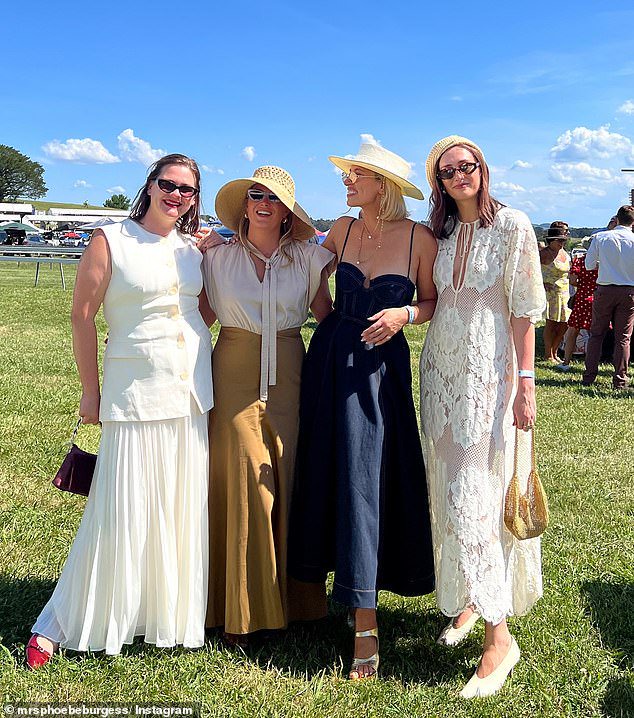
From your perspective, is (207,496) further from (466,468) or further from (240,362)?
(466,468)

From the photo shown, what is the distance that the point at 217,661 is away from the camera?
335cm

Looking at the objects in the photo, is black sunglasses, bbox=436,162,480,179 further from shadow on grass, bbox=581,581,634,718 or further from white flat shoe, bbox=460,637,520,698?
shadow on grass, bbox=581,581,634,718

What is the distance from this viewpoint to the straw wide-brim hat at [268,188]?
336 centimetres

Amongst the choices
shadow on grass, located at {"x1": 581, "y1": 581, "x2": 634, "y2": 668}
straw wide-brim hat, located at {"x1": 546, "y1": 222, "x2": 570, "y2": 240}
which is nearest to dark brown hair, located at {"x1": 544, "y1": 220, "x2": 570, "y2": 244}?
straw wide-brim hat, located at {"x1": 546, "y1": 222, "x2": 570, "y2": 240}

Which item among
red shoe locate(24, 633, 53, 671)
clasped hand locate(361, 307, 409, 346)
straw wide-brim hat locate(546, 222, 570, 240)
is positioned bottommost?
red shoe locate(24, 633, 53, 671)

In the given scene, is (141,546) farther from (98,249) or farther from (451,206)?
(451,206)

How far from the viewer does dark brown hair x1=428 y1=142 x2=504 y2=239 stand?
316 cm

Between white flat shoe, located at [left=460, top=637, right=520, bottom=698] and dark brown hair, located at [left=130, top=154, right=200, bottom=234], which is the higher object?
dark brown hair, located at [left=130, top=154, right=200, bottom=234]

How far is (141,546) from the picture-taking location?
327 cm

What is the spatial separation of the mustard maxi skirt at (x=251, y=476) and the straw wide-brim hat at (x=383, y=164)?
2.59 feet

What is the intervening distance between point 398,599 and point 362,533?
1074 mm

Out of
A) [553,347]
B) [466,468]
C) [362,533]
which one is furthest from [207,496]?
[553,347]

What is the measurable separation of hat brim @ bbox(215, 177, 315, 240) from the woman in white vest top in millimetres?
174

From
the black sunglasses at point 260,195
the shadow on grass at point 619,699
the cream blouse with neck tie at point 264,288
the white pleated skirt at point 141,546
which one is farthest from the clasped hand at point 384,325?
the shadow on grass at point 619,699
